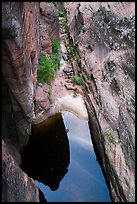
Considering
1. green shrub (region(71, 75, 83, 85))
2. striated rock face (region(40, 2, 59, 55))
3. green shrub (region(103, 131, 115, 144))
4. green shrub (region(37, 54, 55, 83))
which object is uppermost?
striated rock face (region(40, 2, 59, 55))

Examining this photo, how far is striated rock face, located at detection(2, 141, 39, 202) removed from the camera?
294 cm

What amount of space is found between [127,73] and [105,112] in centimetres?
Result: 133

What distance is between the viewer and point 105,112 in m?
8.38

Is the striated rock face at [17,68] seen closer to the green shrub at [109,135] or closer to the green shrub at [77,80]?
the green shrub at [109,135]

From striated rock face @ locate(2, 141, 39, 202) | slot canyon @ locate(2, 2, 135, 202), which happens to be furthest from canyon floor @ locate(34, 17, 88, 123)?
striated rock face @ locate(2, 141, 39, 202)

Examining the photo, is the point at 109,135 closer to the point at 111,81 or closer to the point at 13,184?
the point at 111,81

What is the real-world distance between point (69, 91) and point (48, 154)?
8.90 feet

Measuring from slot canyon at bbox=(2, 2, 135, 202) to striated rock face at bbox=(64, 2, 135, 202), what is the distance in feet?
0.08

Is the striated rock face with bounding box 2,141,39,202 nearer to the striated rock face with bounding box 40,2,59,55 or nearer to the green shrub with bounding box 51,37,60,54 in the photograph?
the striated rock face with bounding box 40,2,59,55

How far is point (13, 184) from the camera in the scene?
3.06m

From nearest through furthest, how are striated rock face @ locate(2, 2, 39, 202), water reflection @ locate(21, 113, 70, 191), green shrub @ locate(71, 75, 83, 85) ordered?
striated rock face @ locate(2, 2, 39, 202) < water reflection @ locate(21, 113, 70, 191) < green shrub @ locate(71, 75, 83, 85)

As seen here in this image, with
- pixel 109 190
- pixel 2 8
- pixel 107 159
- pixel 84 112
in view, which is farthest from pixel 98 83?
pixel 2 8

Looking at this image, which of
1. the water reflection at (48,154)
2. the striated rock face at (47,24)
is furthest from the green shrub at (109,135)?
the striated rock face at (47,24)

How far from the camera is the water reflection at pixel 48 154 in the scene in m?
7.83
